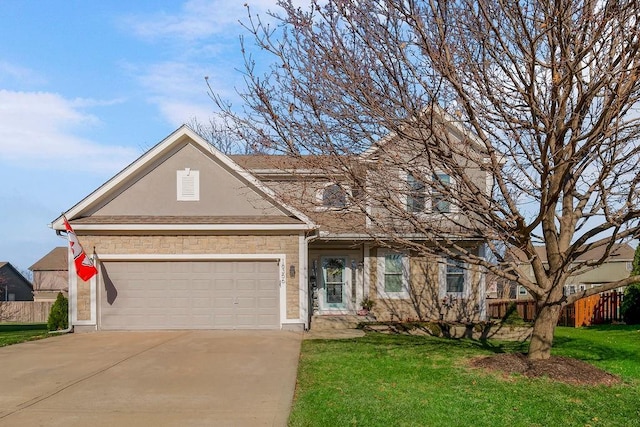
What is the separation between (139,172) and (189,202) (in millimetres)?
1641

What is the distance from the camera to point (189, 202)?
1619 centimetres

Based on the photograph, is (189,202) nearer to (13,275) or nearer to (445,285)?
(445,285)

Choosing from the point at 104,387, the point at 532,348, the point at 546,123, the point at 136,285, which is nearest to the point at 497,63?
the point at 546,123

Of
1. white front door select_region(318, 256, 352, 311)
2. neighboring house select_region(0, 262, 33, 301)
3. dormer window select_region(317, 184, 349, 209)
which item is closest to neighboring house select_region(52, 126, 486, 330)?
white front door select_region(318, 256, 352, 311)

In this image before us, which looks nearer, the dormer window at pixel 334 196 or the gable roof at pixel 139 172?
the dormer window at pixel 334 196

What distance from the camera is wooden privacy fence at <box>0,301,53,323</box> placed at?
1391 inches

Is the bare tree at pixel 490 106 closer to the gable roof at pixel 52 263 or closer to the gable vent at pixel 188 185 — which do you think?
the gable vent at pixel 188 185

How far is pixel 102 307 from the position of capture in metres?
15.7

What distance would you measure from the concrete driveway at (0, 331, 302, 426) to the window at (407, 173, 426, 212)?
12.2 feet

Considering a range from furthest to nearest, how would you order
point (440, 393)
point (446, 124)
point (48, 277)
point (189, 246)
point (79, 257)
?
point (48, 277) < point (189, 246) < point (79, 257) < point (446, 124) < point (440, 393)

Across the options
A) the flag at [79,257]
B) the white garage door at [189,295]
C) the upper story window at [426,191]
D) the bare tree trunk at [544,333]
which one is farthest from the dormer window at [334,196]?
the flag at [79,257]

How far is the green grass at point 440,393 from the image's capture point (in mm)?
6984

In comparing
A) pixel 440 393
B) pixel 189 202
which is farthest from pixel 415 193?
pixel 189 202

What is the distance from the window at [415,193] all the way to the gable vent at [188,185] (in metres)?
6.82
